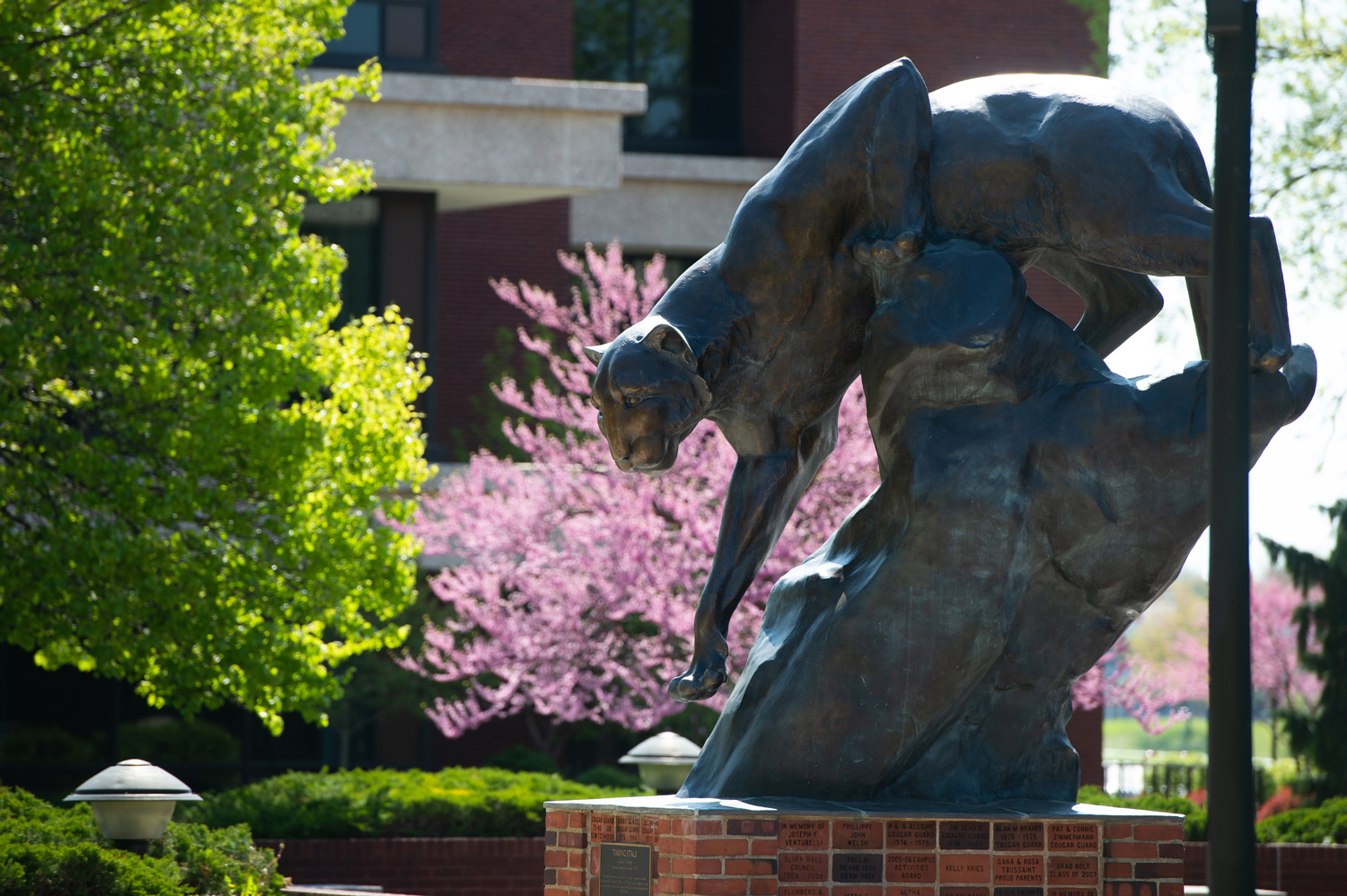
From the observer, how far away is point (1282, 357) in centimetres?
637

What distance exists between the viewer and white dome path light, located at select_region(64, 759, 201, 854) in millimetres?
10773

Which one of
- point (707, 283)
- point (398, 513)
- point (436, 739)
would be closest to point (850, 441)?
point (398, 513)

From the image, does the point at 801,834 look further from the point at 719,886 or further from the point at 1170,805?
the point at 1170,805

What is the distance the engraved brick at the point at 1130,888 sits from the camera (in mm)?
6379

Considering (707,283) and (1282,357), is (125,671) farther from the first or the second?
(1282,357)

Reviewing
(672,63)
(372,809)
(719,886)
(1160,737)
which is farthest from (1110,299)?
(1160,737)

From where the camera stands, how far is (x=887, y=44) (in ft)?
90.1

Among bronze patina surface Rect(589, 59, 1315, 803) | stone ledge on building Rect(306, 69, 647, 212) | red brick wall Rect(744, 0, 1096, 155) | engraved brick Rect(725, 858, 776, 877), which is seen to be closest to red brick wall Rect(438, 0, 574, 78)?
stone ledge on building Rect(306, 69, 647, 212)

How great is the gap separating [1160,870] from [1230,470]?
78.0 inches

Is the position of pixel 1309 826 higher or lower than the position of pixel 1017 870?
lower

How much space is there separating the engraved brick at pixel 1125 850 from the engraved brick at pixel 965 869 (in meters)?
0.51

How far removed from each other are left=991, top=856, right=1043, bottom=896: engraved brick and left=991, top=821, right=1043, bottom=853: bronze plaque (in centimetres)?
3

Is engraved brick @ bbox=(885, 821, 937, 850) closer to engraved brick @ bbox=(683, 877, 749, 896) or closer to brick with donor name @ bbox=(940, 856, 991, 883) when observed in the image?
brick with donor name @ bbox=(940, 856, 991, 883)

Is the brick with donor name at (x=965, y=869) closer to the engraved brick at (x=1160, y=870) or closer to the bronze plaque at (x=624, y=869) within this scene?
the engraved brick at (x=1160, y=870)
